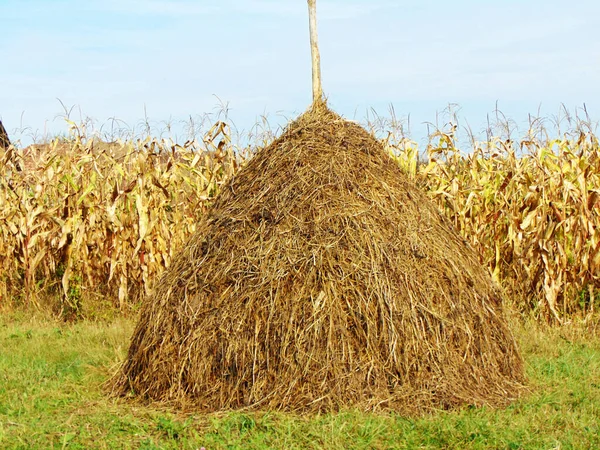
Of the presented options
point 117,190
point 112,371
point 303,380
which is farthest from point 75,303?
point 303,380

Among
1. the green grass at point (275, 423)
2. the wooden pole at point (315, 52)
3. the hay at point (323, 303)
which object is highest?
the wooden pole at point (315, 52)

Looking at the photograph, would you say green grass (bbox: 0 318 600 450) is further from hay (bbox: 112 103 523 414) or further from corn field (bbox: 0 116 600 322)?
corn field (bbox: 0 116 600 322)

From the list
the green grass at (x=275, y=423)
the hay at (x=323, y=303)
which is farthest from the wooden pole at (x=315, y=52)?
the green grass at (x=275, y=423)

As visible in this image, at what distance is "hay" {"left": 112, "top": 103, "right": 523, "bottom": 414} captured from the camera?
485 centimetres

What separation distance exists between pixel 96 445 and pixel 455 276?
2.67 meters

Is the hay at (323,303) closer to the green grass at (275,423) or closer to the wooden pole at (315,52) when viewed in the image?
the green grass at (275,423)

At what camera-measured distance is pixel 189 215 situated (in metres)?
9.54

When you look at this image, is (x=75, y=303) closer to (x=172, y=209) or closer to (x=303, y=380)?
(x=172, y=209)

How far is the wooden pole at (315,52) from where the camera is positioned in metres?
5.92

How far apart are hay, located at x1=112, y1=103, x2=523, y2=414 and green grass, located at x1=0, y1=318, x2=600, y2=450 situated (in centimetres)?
18

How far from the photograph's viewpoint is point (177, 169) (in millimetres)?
9391

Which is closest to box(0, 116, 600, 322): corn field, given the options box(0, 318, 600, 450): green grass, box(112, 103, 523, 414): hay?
box(0, 318, 600, 450): green grass

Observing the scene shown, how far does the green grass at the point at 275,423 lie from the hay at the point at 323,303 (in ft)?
0.58

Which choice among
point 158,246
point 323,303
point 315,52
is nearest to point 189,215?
point 158,246
